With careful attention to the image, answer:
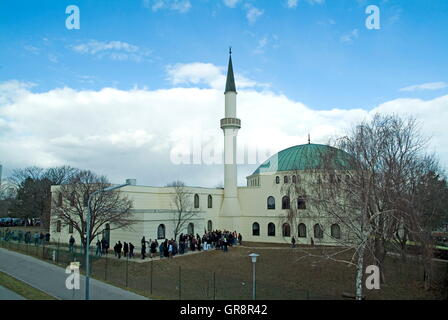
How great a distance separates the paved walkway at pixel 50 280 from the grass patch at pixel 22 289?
15.4 inches

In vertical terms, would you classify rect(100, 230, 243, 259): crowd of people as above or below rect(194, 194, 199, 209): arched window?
below

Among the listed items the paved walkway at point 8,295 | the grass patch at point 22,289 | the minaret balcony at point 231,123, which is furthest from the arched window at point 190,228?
the paved walkway at point 8,295

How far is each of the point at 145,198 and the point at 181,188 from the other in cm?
447

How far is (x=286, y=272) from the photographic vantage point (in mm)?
24656

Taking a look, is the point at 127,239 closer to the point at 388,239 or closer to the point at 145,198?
the point at 145,198

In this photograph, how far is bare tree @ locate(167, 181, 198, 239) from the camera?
124 feet

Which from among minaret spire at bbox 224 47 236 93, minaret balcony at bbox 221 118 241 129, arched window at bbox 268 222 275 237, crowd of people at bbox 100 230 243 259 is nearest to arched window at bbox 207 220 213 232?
crowd of people at bbox 100 230 243 259

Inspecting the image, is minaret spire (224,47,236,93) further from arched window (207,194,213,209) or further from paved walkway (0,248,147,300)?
paved walkway (0,248,147,300)

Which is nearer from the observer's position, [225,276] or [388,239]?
[388,239]

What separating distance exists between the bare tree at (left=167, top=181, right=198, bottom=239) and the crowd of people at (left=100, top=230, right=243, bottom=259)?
11.1ft

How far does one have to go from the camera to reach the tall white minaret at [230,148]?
1731 inches
